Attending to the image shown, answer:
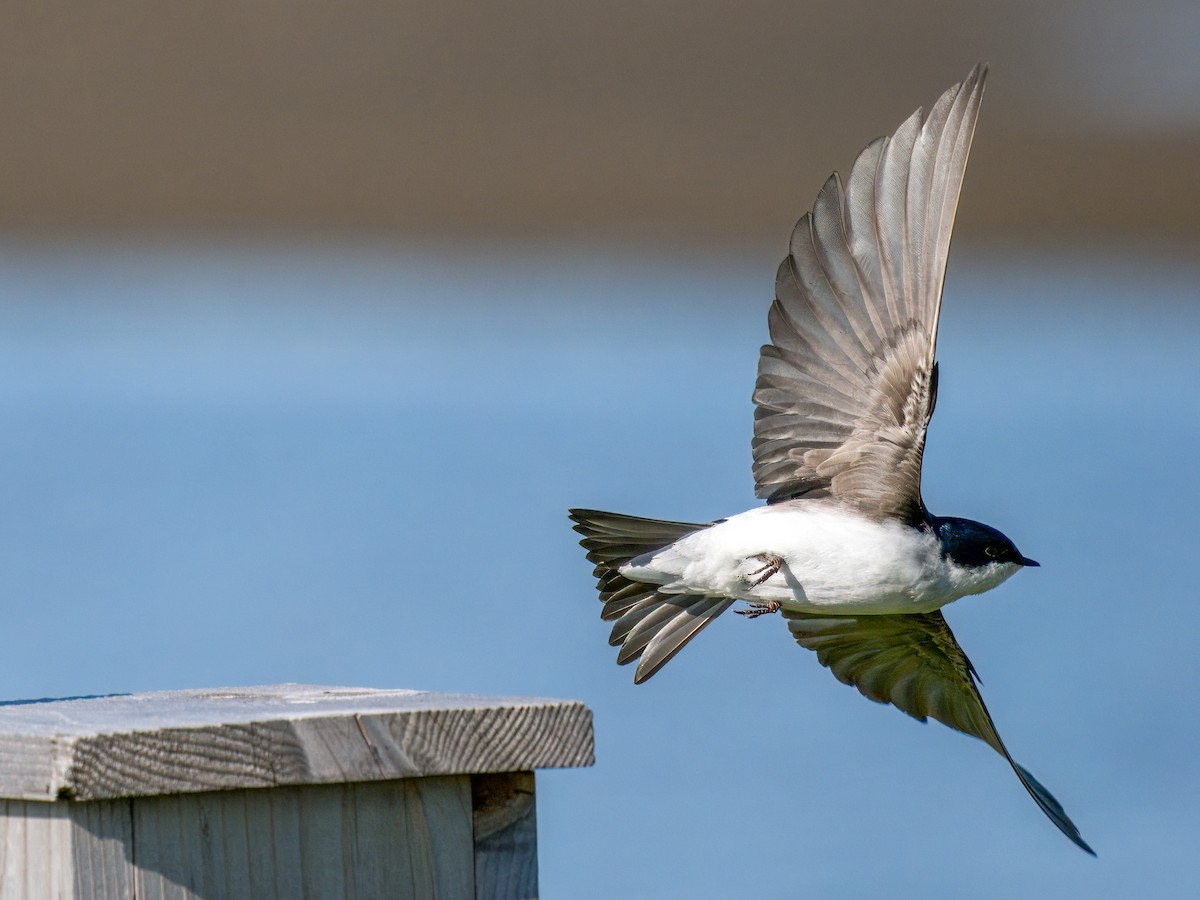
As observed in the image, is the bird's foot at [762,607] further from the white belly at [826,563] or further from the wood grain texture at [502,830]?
the wood grain texture at [502,830]

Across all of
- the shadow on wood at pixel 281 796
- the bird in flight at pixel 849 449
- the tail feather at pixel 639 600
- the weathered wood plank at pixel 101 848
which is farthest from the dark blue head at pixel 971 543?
the weathered wood plank at pixel 101 848

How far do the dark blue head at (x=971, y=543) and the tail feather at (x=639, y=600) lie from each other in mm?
458

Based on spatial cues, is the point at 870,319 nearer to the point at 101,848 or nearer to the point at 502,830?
the point at 502,830

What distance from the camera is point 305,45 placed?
9.41 metres

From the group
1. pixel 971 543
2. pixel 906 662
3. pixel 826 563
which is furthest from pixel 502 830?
pixel 906 662

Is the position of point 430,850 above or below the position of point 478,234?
below

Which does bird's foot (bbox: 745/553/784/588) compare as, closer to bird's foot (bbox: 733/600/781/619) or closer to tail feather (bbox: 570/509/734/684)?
bird's foot (bbox: 733/600/781/619)

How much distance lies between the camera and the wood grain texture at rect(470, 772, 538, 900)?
70.6 inches

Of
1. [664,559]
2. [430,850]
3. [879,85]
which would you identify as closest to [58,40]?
[879,85]

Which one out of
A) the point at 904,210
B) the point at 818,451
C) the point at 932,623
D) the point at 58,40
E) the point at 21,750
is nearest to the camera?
the point at 21,750

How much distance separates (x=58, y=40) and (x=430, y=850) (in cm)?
826

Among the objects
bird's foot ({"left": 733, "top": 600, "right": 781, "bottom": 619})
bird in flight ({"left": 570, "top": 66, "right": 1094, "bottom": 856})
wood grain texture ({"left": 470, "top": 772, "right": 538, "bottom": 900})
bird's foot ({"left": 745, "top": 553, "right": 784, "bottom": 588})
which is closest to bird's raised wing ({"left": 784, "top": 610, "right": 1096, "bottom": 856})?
bird in flight ({"left": 570, "top": 66, "right": 1094, "bottom": 856})

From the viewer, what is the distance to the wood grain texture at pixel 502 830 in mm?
1792

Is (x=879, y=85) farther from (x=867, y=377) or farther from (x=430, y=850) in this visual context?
(x=430, y=850)
